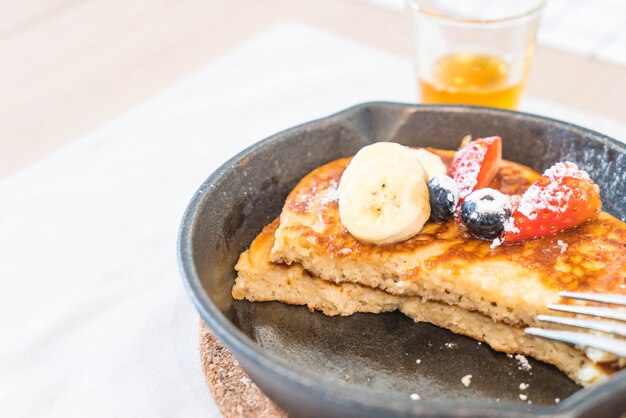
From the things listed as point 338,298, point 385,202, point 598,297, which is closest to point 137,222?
point 338,298

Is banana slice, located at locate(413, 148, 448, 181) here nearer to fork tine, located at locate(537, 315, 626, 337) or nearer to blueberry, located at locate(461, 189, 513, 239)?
blueberry, located at locate(461, 189, 513, 239)

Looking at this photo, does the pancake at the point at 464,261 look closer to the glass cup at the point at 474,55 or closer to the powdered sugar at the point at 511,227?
the powdered sugar at the point at 511,227

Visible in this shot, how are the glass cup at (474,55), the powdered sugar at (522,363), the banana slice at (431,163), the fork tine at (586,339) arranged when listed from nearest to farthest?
the fork tine at (586,339)
the powdered sugar at (522,363)
the banana slice at (431,163)
the glass cup at (474,55)

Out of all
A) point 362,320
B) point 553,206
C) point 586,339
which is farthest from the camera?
point 362,320

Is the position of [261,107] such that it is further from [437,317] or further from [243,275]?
[437,317]

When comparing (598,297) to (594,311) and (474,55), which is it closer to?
(594,311)

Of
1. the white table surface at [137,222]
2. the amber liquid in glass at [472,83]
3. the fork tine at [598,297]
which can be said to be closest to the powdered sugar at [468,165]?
the fork tine at [598,297]
